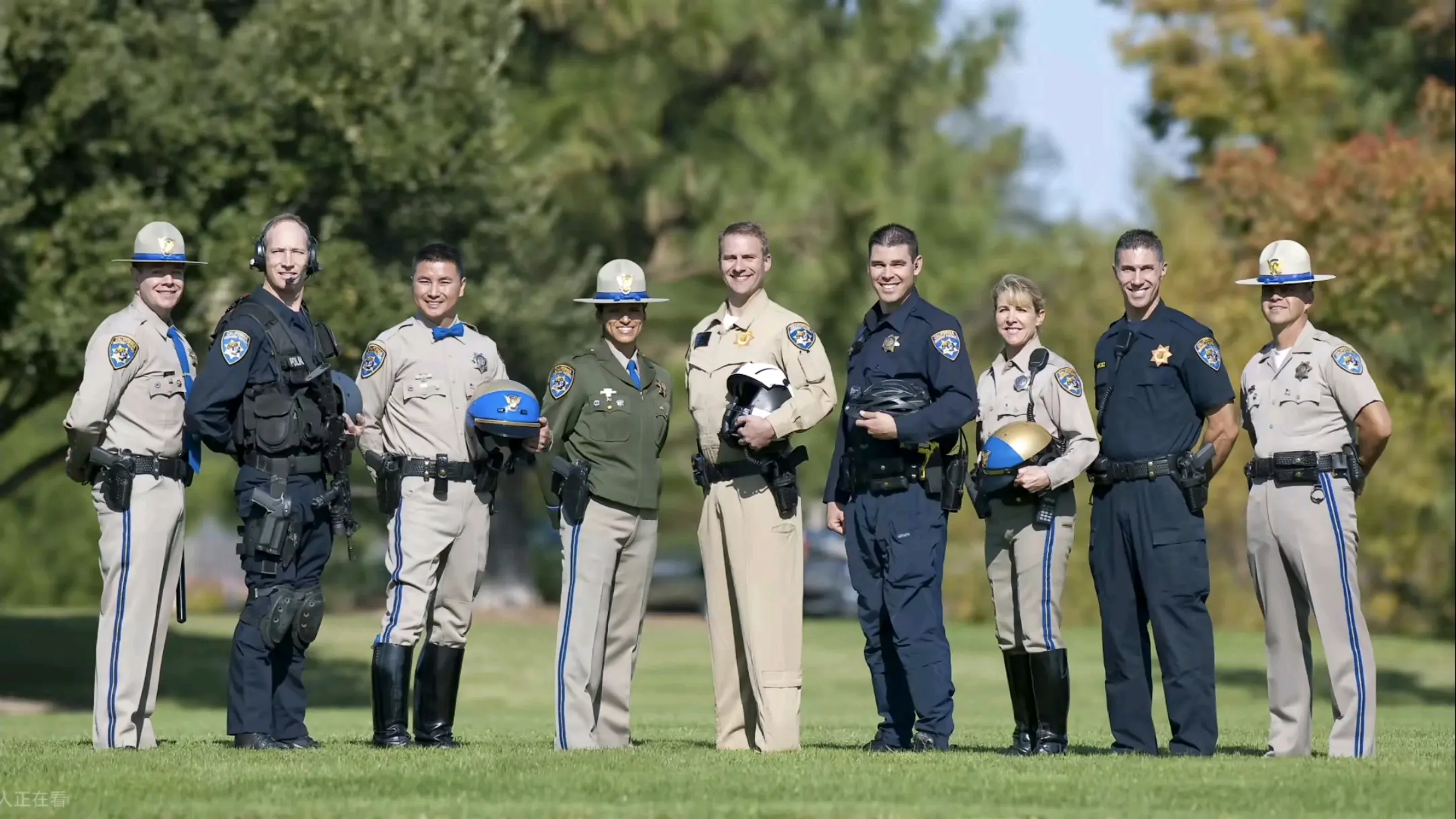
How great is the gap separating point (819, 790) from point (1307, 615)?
3.23 m

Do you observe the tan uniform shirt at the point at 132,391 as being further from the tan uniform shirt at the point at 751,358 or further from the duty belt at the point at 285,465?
the tan uniform shirt at the point at 751,358

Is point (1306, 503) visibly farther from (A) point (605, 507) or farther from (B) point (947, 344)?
(A) point (605, 507)

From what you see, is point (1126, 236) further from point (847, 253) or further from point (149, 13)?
point (847, 253)

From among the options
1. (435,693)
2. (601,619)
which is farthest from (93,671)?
(601,619)

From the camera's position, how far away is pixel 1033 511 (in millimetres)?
11141

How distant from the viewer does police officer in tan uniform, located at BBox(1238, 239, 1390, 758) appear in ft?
35.4

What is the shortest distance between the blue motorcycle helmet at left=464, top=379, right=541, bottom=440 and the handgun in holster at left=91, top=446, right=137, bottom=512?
1.81 meters

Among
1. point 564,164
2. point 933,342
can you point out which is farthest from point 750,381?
point 564,164

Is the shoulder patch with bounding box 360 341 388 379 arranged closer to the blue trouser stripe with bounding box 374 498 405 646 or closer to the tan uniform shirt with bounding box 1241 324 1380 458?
the blue trouser stripe with bounding box 374 498 405 646

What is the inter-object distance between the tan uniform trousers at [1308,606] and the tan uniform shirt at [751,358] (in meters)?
2.37

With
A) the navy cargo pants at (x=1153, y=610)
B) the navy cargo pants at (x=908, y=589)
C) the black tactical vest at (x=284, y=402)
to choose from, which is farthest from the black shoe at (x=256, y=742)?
the navy cargo pants at (x=1153, y=610)

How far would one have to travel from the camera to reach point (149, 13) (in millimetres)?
21391

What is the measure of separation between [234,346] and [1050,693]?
4.61 metres

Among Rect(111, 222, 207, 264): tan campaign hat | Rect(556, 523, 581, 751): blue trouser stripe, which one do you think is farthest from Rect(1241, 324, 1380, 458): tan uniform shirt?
Rect(111, 222, 207, 264): tan campaign hat
